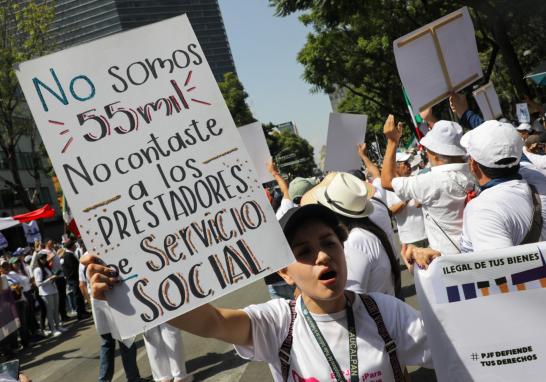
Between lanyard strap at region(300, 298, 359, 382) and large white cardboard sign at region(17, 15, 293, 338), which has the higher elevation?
large white cardboard sign at region(17, 15, 293, 338)

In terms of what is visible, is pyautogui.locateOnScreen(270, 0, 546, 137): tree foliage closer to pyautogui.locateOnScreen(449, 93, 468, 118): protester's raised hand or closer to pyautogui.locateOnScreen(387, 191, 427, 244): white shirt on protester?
pyautogui.locateOnScreen(387, 191, 427, 244): white shirt on protester

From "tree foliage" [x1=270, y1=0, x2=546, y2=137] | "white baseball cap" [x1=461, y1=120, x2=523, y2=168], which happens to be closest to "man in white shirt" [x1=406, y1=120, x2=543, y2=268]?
"white baseball cap" [x1=461, y1=120, x2=523, y2=168]

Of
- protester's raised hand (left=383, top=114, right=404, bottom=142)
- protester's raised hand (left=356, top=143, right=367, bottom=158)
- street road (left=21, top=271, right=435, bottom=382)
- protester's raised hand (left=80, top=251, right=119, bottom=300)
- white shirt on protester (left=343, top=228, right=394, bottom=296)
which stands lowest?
street road (left=21, top=271, right=435, bottom=382)

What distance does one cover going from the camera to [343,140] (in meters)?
5.98

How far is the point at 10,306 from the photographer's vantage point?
3.15 meters

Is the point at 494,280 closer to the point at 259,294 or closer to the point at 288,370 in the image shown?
the point at 288,370

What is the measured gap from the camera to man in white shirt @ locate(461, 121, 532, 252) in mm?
2361

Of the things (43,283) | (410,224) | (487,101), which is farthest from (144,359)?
(487,101)

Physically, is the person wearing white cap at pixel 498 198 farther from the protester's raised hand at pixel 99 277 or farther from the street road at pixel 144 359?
the street road at pixel 144 359

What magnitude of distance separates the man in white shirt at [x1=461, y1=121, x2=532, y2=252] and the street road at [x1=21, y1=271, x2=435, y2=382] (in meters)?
2.62

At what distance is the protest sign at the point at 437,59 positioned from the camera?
4352mm

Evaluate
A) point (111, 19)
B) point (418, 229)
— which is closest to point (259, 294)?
point (418, 229)

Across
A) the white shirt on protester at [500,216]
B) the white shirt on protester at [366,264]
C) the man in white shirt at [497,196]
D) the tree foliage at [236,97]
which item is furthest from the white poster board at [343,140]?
the tree foliage at [236,97]

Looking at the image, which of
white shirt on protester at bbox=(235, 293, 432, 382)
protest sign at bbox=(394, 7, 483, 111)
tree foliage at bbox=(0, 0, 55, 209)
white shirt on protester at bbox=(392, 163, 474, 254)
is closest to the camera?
white shirt on protester at bbox=(235, 293, 432, 382)
